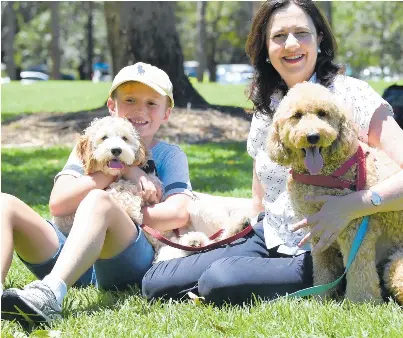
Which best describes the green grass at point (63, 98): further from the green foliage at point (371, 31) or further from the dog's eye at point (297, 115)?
the green foliage at point (371, 31)

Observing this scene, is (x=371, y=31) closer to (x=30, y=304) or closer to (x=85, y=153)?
(x=85, y=153)

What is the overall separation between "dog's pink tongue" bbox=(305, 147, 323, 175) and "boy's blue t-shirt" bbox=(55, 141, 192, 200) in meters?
1.32

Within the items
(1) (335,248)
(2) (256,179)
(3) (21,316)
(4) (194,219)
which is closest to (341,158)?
(1) (335,248)

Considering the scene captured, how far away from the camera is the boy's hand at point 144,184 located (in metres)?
4.78

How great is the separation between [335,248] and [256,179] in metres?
0.79

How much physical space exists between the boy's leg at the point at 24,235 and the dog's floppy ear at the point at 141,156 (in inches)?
29.3

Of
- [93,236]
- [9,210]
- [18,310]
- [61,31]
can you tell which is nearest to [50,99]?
[9,210]

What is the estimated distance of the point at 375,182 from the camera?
3.85 meters

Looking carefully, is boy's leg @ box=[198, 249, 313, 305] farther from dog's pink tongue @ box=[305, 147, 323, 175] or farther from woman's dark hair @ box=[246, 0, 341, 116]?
woman's dark hair @ box=[246, 0, 341, 116]

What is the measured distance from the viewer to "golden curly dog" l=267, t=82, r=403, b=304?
11.8 ft

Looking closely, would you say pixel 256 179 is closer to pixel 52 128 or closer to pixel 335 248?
pixel 335 248

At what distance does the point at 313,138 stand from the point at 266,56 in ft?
4.01

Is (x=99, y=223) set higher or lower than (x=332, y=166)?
lower

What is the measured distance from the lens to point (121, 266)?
4.36 meters
